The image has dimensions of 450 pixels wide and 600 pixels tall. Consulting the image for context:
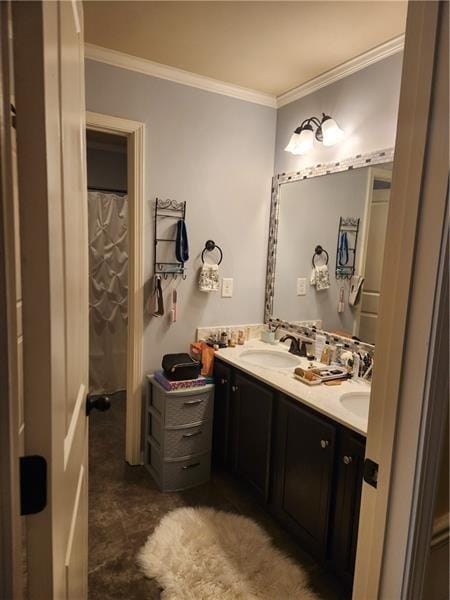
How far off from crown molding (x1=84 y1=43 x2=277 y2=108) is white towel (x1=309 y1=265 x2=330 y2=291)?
4.02 ft

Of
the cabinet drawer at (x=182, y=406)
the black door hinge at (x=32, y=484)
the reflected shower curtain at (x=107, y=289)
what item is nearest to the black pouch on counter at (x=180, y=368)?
the cabinet drawer at (x=182, y=406)

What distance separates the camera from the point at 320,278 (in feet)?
8.13

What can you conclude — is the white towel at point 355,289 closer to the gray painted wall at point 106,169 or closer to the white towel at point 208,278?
the white towel at point 208,278

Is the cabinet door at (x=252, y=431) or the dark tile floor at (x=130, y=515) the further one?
the cabinet door at (x=252, y=431)

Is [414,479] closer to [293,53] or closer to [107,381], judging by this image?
[293,53]

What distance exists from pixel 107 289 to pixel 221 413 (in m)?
1.75

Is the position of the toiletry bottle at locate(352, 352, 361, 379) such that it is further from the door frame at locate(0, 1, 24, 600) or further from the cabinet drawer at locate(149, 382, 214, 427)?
the door frame at locate(0, 1, 24, 600)

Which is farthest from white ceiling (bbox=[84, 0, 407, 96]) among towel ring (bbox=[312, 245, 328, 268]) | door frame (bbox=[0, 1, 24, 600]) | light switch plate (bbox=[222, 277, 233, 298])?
door frame (bbox=[0, 1, 24, 600])

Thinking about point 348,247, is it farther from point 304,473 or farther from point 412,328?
point 412,328

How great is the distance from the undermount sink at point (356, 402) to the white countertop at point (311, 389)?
0.09ft

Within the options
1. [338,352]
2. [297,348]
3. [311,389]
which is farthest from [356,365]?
[297,348]

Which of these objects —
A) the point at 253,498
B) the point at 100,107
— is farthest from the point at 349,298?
the point at 100,107

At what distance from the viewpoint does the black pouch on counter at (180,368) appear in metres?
2.26

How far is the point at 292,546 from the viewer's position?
1898 millimetres
